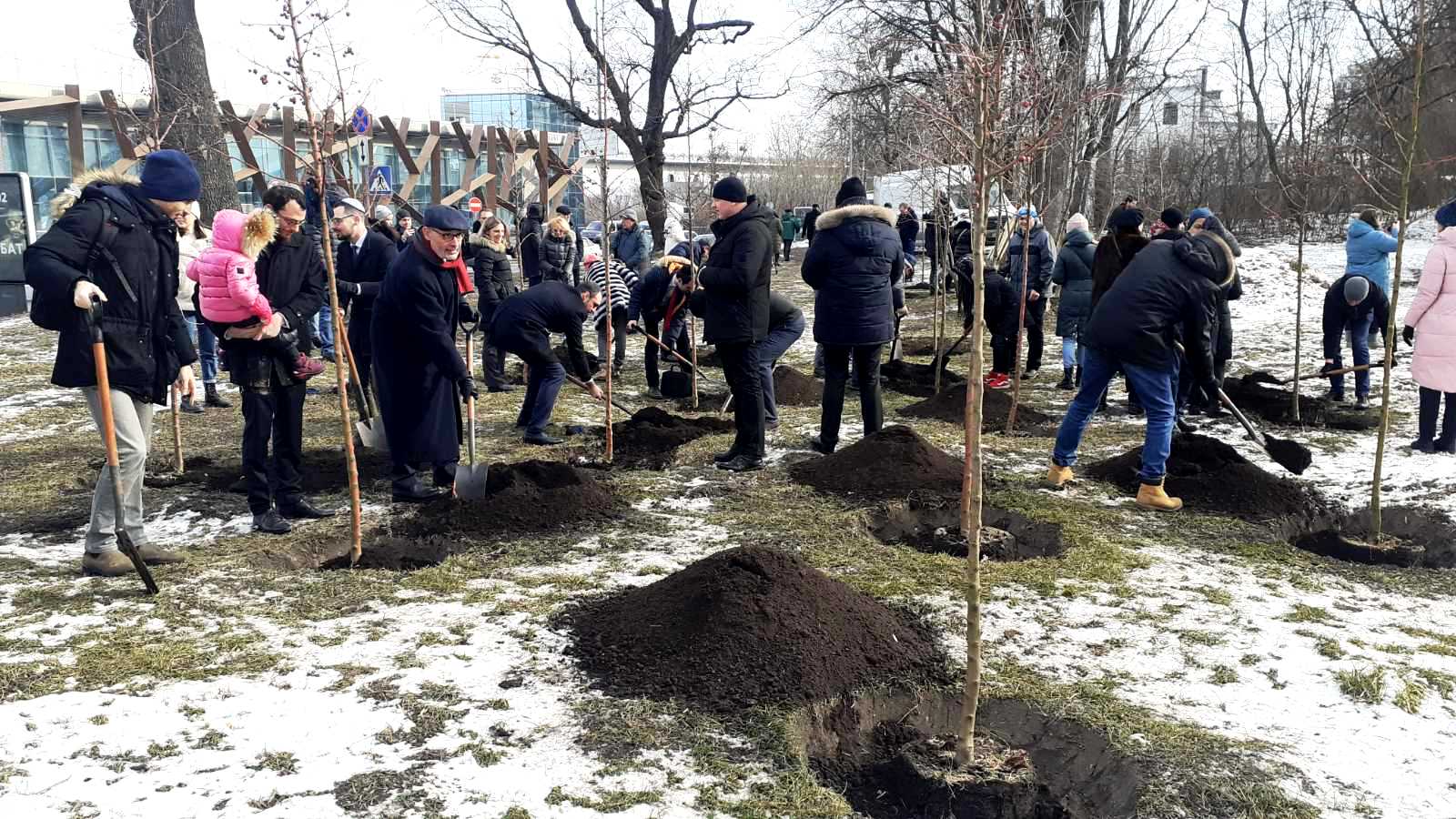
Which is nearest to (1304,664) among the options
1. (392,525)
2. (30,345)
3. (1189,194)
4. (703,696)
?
(703,696)

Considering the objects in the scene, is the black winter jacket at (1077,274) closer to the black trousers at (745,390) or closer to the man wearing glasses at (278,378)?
the black trousers at (745,390)

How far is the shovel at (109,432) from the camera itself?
4113mm

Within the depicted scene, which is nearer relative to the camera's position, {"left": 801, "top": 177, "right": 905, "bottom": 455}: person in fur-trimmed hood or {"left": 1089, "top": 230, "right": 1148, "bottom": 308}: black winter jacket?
{"left": 801, "top": 177, "right": 905, "bottom": 455}: person in fur-trimmed hood

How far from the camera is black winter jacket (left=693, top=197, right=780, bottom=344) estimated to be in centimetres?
632

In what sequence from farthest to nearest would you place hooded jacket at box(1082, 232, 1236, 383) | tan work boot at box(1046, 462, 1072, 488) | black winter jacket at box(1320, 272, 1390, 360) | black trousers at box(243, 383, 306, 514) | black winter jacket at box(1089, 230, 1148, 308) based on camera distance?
1. black winter jacket at box(1320, 272, 1390, 360)
2. black winter jacket at box(1089, 230, 1148, 308)
3. tan work boot at box(1046, 462, 1072, 488)
4. hooded jacket at box(1082, 232, 1236, 383)
5. black trousers at box(243, 383, 306, 514)

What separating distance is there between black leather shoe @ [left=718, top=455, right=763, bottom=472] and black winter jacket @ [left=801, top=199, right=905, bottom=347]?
95 cm

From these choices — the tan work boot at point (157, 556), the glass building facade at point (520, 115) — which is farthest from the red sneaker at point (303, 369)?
the glass building facade at point (520, 115)

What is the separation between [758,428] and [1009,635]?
9.99ft

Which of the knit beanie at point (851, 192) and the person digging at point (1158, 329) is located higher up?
the knit beanie at point (851, 192)

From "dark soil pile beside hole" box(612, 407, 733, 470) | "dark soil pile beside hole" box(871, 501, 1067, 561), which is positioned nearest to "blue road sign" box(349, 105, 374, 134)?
"dark soil pile beside hole" box(612, 407, 733, 470)

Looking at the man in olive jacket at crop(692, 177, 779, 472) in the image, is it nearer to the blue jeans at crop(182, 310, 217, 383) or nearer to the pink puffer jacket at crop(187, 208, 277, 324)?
the pink puffer jacket at crop(187, 208, 277, 324)

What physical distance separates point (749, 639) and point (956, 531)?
211cm

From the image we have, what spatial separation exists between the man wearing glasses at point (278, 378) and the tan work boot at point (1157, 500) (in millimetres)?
4738

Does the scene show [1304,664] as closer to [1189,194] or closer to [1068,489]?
[1068,489]
